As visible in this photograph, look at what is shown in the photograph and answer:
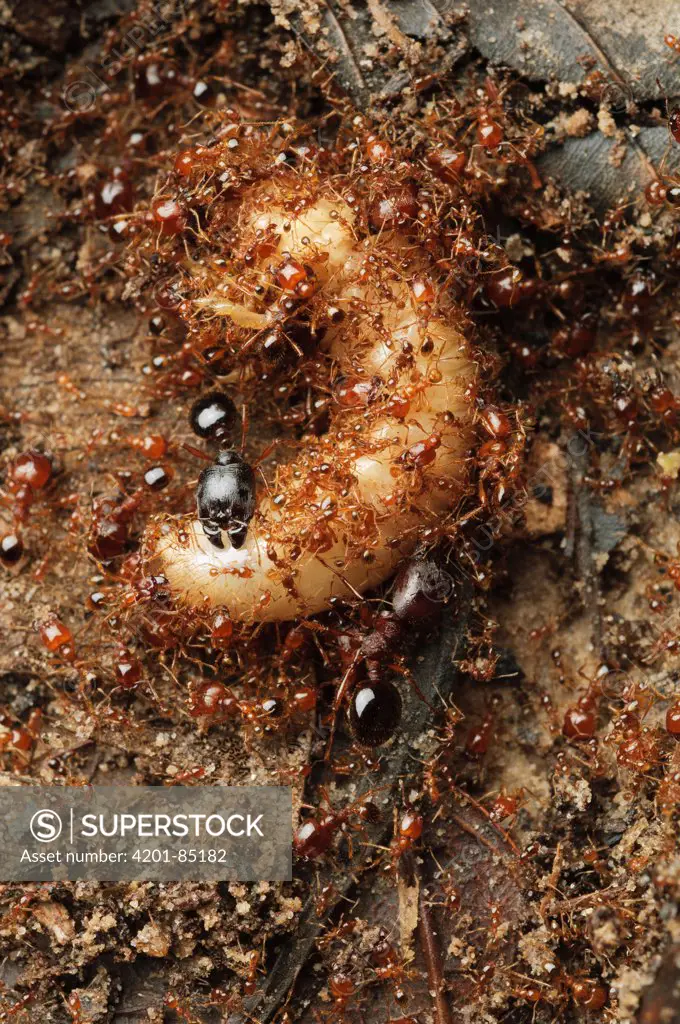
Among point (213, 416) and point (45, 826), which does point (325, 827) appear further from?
point (213, 416)

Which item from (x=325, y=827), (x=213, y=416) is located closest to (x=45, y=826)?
(x=325, y=827)

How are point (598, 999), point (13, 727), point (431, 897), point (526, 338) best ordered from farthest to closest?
point (526, 338), point (13, 727), point (431, 897), point (598, 999)

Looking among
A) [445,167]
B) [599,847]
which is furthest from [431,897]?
[445,167]

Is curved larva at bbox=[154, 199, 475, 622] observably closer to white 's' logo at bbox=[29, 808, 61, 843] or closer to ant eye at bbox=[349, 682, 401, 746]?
ant eye at bbox=[349, 682, 401, 746]

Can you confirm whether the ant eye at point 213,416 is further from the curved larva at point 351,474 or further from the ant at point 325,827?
the ant at point 325,827

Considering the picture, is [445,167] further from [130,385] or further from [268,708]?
[268,708]

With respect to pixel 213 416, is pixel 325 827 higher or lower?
lower
